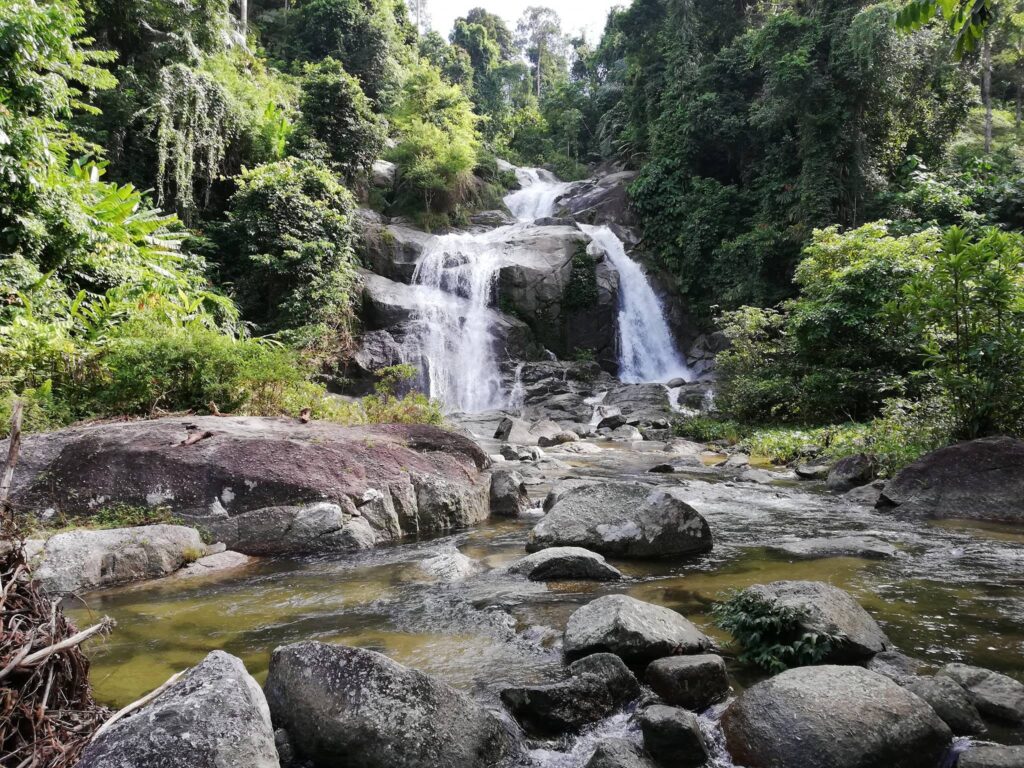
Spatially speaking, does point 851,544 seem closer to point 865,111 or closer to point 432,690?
point 432,690

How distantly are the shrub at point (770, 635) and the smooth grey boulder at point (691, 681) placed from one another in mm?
368

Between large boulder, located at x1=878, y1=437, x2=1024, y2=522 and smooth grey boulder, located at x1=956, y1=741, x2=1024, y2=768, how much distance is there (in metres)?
5.67

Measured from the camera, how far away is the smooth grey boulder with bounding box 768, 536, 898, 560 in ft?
19.5

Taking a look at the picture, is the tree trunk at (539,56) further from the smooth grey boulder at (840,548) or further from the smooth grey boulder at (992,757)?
the smooth grey boulder at (992,757)

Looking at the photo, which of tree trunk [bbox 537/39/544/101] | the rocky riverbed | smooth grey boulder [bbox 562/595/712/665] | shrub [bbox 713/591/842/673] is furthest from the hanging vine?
tree trunk [bbox 537/39/544/101]

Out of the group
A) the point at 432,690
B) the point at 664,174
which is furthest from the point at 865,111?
the point at 432,690

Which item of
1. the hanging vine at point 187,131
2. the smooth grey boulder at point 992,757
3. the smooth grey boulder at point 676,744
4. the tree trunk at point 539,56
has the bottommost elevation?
the smooth grey boulder at point 676,744

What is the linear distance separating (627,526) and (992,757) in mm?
3745

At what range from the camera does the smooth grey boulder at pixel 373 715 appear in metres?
2.76

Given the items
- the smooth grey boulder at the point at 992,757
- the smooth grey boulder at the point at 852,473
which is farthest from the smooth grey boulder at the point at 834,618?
the smooth grey boulder at the point at 852,473

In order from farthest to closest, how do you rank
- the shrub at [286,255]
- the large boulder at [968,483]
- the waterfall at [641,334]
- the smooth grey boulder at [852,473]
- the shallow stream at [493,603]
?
1. the waterfall at [641,334]
2. the shrub at [286,255]
3. the smooth grey boulder at [852,473]
4. the large boulder at [968,483]
5. the shallow stream at [493,603]

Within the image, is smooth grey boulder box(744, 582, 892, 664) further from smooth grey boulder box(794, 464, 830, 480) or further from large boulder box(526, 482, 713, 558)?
smooth grey boulder box(794, 464, 830, 480)

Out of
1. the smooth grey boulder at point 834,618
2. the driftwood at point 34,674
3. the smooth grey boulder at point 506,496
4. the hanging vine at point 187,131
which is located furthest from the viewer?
the hanging vine at point 187,131

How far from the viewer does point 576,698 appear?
325 centimetres
